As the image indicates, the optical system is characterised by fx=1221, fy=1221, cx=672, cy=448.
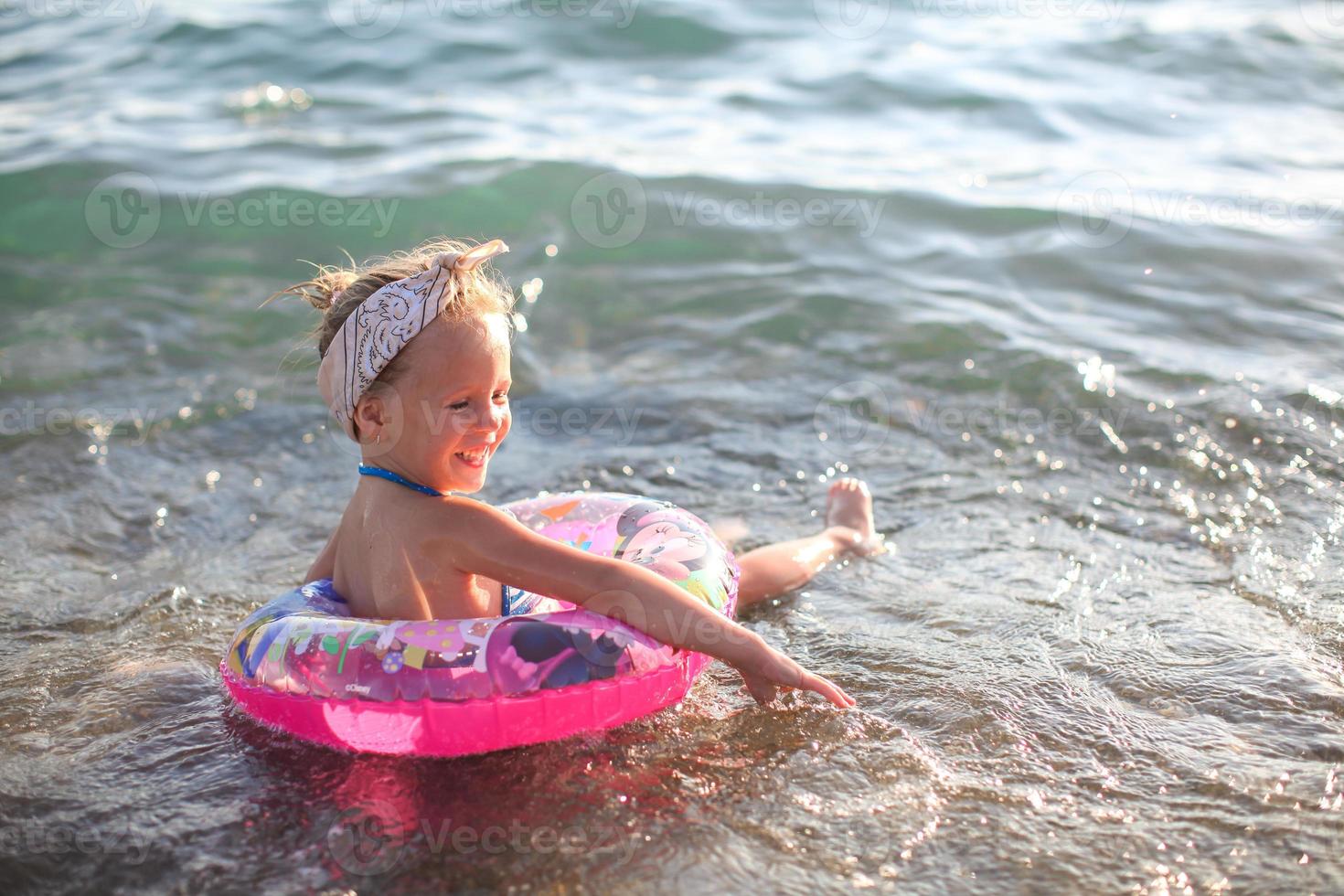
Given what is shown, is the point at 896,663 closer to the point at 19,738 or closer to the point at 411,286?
the point at 411,286

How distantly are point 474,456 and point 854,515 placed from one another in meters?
1.88

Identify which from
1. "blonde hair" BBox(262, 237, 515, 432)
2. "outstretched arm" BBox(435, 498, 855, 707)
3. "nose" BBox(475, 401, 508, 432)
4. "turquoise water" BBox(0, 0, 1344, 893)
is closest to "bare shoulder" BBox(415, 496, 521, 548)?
"outstretched arm" BBox(435, 498, 855, 707)

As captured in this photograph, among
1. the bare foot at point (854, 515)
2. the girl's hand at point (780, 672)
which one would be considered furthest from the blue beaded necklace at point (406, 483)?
the bare foot at point (854, 515)

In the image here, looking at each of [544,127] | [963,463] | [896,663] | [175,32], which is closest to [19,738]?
[896,663]

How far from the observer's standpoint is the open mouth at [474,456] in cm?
351

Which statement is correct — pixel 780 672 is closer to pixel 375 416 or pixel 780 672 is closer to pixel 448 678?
pixel 448 678

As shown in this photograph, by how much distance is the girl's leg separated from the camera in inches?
175

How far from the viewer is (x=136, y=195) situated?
351 inches

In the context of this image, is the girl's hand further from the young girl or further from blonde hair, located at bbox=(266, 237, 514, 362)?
blonde hair, located at bbox=(266, 237, 514, 362)

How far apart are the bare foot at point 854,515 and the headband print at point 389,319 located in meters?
1.96

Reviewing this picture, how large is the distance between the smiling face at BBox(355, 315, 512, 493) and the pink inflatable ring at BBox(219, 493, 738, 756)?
1.48 feet

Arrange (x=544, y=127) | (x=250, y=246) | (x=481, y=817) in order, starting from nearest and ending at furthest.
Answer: (x=481, y=817), (x=250, y=246), (x=544, y=127)

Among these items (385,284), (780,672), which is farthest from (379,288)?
(780,672)

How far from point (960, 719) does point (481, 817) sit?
1.38m
